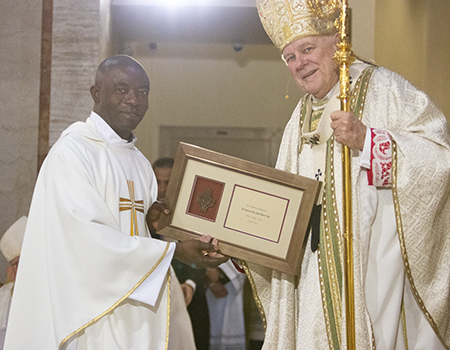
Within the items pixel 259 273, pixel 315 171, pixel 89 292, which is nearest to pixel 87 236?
pixel 89 292

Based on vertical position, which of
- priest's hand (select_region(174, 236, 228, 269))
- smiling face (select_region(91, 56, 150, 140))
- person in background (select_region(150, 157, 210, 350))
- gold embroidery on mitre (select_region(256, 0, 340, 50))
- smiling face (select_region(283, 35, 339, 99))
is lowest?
person in background (select_region(150, 157, 210, 350))

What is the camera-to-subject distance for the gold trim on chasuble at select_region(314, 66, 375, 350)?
111 inches

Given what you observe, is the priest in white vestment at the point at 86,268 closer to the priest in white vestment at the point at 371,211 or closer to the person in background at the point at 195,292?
the priest in white vestment at the point at 371,211

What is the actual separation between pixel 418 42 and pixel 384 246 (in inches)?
121

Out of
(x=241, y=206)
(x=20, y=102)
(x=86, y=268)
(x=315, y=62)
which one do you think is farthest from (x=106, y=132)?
(x=20, y=102)

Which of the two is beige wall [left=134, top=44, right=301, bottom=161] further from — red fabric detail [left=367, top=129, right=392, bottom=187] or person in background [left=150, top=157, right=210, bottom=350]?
red fabric detail [left=367, top=129, right=392, bottom=187]

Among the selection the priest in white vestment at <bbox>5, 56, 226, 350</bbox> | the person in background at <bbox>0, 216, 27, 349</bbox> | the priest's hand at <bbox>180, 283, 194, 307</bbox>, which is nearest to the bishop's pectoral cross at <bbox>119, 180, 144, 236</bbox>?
the priest in white vestment at <bbox>5, 56, 226, 350</bbox>

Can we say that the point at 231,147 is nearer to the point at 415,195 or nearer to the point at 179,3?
the point at 179,3

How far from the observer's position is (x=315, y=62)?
300 cm

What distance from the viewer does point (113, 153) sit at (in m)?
3.09

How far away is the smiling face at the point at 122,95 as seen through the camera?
3109 millimetres

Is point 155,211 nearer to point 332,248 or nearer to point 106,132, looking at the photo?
point 106,132

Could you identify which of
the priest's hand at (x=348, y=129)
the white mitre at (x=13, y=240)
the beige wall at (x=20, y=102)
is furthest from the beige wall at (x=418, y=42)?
the white mitre at (x=13, y=240)

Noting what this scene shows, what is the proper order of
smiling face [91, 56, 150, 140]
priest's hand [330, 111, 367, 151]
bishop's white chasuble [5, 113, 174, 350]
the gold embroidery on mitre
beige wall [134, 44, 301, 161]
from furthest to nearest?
beige wall [134, 44, 301, 161] < smiling face [91, 56, 150, 140] < the gold embroidery on mitre < bishop's white chasuble [5, 113, 174, 350] < priest's hand [330, 111, 367, 151]
